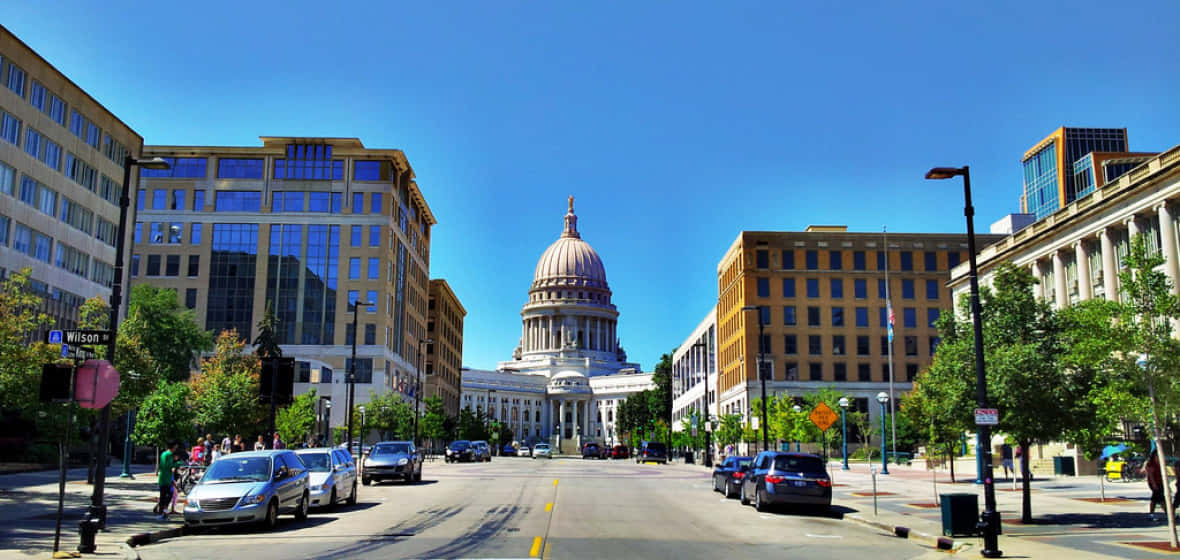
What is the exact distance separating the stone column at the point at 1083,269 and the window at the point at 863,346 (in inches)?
1697

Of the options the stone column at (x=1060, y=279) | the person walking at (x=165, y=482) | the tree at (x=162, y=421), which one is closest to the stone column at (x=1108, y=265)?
the stone column at (x=1060, y=279)

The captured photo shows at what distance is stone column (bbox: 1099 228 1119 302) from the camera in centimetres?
4347

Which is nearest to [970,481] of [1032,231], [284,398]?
[1032,231]

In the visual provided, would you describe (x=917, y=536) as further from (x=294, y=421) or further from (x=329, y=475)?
(x=294, y=421)

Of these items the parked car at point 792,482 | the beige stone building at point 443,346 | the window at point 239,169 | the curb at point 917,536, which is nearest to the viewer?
the curb at point 917,536

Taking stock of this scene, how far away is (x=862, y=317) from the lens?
90625mm

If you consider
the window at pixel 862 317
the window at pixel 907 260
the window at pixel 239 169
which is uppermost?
the window at pixel 239 169

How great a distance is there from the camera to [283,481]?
2133 centimetres

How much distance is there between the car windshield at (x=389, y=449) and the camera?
39853mm

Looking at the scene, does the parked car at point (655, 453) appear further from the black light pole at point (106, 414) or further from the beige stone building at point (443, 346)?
the black light pole at point (106, 414)

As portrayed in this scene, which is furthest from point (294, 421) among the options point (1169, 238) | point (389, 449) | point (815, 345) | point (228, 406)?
point (815, 345)

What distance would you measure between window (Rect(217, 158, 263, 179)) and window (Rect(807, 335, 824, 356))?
55.5 m

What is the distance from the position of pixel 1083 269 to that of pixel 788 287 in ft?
146

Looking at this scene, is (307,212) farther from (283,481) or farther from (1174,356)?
(1174,356)
